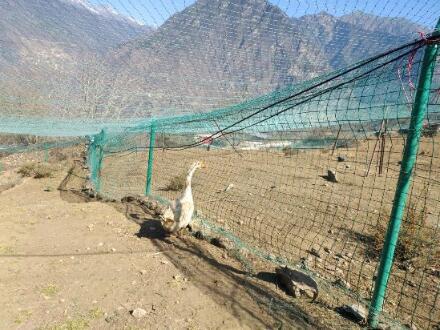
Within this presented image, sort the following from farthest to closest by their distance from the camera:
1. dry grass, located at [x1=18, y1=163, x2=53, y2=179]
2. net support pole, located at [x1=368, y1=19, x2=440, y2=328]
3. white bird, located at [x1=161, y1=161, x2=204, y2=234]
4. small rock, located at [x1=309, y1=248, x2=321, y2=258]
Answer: dry grass, located at [x1=18, y1=163, x2=53, y2=179]
white bird, located at [x1=161, y1=161, x2=204, y2=234]
small rock, located at [x1=309, y1=248, x2=321, y2=258]
net support pole, located at [x1=368, y1=19, x2=440, y2=328]

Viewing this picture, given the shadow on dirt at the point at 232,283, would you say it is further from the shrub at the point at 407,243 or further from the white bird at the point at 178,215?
the shrub at the point at 407,243

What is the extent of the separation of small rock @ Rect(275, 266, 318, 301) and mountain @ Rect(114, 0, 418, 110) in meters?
6.59

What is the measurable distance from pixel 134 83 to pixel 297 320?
1055cm

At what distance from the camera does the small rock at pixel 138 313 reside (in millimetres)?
3111

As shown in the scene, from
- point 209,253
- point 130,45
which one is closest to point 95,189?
point 130,45

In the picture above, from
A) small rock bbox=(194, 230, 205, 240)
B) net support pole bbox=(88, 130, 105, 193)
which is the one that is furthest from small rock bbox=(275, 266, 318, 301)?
net support pole bbox=(88, 130, 105, 193)

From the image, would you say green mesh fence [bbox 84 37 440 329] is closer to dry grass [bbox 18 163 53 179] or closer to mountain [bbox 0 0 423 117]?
mountain [bbox 0 0 423 117]

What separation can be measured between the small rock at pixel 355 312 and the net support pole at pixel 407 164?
6 centimetres

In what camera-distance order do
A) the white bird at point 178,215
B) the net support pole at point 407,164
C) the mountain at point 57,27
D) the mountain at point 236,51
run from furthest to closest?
the mountain at point 236,51 < the mountain at point 57,27 < the white bird at point 178,215 < the net support pole at point 407,164

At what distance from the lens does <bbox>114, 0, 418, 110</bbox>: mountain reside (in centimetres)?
934

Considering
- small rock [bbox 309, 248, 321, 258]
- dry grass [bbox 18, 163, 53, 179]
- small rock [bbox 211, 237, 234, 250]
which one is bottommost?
dry grass [bbox 18, 163, 53, 179]

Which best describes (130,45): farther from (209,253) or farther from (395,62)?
(395,62)

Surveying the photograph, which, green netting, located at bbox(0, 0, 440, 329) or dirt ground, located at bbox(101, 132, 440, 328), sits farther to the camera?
green netting, located at bbox(0, 0, 440, 329)

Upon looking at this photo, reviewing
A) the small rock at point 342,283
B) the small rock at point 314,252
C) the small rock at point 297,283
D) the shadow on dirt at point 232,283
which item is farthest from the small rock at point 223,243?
the small rock at point 342,283
